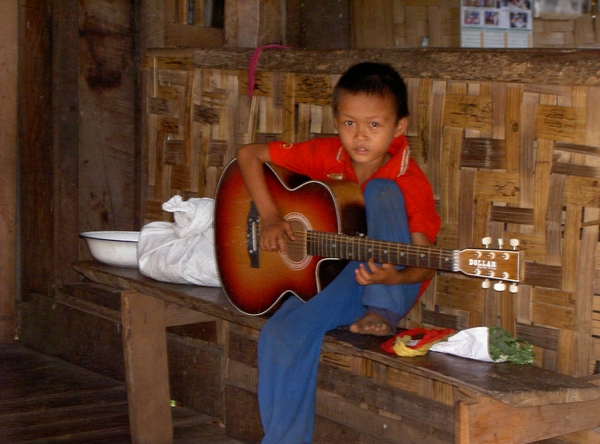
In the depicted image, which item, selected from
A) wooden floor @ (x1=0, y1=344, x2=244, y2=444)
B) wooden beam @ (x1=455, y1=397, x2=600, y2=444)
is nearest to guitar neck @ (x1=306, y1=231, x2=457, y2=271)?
wooden beam @ (x1=455, y1=397, x2=600, y2=444)

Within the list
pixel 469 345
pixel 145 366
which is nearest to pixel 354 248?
pixel 469 345

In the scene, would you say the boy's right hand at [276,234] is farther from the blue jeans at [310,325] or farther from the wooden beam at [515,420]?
the wooden beam at [515,420]

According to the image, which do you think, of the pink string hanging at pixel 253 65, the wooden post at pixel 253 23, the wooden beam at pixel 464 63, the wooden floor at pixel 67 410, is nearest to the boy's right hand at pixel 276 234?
the wooden beam at pixel 464 63

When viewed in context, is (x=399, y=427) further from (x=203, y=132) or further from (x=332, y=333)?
(x=203, y=132)

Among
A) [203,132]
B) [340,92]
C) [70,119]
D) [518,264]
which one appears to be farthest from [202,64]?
[518,264]

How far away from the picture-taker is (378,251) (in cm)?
236

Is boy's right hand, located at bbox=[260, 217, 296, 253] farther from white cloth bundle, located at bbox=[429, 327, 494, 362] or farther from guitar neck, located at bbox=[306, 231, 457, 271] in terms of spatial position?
white cloth bundle, located at bbox=[429, 327, 494, 362]

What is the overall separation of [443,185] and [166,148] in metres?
1.67

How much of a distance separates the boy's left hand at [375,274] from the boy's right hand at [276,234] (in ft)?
1.41

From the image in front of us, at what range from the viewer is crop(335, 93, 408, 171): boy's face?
2.67 meters

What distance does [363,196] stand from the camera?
2.65 metres

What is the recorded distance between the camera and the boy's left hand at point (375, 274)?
2340 millimetres

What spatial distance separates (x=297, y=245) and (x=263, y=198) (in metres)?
0.24

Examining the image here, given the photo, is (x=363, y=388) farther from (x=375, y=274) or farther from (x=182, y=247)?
(x=182, y=247)
